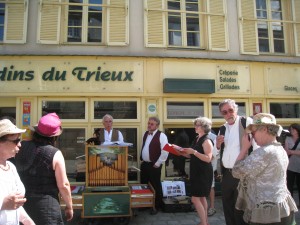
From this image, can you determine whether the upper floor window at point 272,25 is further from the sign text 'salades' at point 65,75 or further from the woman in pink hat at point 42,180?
the woman in pink hat at point 42,180

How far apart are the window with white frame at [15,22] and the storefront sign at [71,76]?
0.65m

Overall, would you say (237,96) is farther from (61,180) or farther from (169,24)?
(61,180)

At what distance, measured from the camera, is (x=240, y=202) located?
3.06 metres

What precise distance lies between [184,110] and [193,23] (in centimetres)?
252

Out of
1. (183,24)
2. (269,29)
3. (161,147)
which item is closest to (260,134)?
(161,147)

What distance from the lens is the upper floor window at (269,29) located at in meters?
8.59

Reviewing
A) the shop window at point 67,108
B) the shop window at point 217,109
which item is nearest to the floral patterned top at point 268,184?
the shop window at point 217,109

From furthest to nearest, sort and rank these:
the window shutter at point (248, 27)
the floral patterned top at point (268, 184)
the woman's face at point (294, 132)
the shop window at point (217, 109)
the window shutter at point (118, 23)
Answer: the window shutter at point (248, 27) < the shop window at point (217, 109) < the window shutter at point (118, 23) < the woman's face at point (294, 132) < the floral patterned top at point (268, 184)

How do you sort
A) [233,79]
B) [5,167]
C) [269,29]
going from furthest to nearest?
[269,29] → [233,79] → [5,167]

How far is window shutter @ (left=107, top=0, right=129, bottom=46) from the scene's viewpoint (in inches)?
297

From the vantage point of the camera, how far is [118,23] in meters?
7.61

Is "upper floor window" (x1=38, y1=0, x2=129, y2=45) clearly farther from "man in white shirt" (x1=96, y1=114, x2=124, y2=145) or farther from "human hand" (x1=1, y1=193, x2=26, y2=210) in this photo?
"human hand" (x1=1, y1=193, x2=26, y2=210)

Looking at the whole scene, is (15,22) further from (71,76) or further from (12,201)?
(12,201)

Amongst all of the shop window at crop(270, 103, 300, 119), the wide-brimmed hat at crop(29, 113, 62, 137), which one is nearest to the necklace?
the wide-brimmed hat at crop(29, 113, 62, 137)
